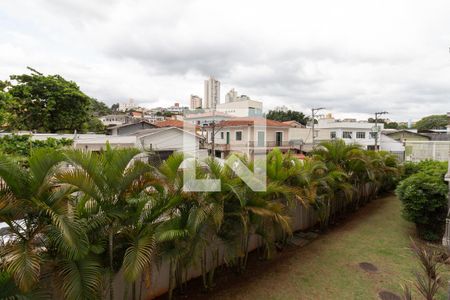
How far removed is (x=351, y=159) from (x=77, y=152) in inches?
282

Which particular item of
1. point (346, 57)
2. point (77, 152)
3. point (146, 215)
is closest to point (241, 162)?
point (146, 215)

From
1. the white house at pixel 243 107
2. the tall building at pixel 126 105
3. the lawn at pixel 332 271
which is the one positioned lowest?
the lawn at pixel 332 271

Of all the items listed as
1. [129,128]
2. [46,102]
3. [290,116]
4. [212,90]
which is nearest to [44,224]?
[212,90]

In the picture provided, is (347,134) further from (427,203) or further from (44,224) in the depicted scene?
(44,224)

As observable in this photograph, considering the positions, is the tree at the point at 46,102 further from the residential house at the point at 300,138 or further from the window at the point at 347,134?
the window at the point at 347,134

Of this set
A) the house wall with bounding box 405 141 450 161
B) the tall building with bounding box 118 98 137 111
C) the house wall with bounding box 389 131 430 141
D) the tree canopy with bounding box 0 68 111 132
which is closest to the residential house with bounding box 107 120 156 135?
the tree canopy with bounding box 0 68 111 132

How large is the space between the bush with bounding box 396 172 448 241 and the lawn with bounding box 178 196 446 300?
0.52m

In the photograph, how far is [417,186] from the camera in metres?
6.32

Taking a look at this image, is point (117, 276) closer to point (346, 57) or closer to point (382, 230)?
point (382, 230)

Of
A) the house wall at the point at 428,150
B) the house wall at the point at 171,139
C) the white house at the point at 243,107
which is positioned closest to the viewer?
the house wall at the point at 428,150

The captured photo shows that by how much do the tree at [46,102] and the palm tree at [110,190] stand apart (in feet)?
65.0

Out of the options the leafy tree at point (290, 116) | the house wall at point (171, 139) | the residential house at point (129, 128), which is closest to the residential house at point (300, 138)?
the house wall at point (171, 139)

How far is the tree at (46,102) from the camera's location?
18.0m

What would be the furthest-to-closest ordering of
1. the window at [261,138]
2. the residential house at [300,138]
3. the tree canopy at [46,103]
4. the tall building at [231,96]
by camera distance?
the residential house at [300,138] < the window at [261,138] < the tall building at [231,96] < the tree canopy at [46,103]
